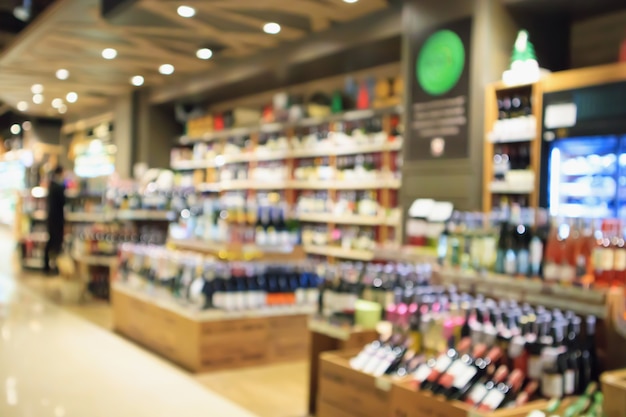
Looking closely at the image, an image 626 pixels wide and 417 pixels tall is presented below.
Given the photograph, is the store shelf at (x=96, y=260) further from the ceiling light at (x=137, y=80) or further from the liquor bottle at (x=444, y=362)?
the liquor bottle at (x=444, y=362)

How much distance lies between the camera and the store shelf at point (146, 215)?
859cm

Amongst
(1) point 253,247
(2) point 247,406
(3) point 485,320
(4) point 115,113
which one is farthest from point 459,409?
(4) point 115,113

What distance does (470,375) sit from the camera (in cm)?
274

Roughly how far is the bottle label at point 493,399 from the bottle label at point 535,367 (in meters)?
0.19

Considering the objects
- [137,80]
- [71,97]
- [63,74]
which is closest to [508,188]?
[137,80]

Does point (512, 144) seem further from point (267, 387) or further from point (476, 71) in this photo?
point (267, 387)

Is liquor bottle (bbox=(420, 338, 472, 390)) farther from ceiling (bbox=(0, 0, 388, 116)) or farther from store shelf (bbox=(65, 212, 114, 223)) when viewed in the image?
store shelf (bbox=(65, 212, 114, 223))

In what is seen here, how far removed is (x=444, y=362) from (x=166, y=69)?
761cm

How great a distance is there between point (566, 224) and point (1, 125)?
22602 millimetres

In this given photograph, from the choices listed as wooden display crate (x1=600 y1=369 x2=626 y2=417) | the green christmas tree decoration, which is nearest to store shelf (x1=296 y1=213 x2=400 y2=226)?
the green christmas tree decoration

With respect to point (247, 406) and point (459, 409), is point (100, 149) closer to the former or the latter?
point (247, 406)

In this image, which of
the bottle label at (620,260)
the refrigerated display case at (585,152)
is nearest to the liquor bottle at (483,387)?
the bottle label at (620,260)

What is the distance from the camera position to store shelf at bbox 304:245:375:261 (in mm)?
7172

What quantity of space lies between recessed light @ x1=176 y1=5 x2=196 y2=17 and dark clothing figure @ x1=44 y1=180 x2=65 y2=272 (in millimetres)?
5773
